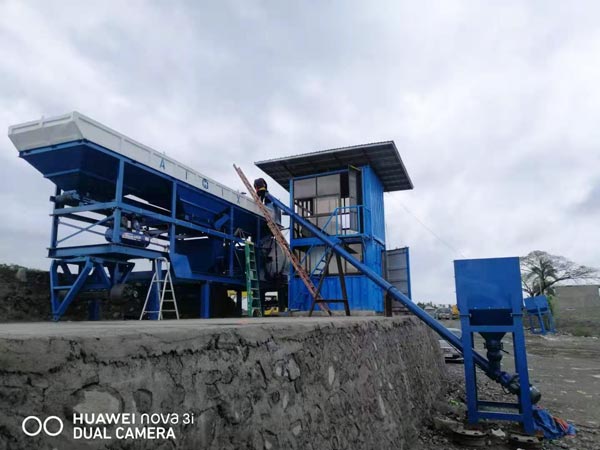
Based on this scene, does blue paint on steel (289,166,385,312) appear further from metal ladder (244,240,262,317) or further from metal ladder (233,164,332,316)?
metal ladder (244,240,262,317)

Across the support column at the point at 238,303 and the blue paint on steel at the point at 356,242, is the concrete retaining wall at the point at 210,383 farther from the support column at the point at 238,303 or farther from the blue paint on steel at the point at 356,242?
the support column at the point at 238,303

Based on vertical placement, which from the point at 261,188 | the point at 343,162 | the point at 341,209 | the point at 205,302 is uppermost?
the point at 343,162

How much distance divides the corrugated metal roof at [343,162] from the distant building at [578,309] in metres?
22.0

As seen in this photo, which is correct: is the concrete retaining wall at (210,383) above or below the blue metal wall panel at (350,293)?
below

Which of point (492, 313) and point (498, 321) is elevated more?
point (492, 313)

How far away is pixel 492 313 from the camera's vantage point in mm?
5727

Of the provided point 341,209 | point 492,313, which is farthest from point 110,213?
point 492,313

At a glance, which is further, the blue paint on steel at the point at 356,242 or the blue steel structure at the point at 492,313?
the blue paint on steel at the point at 356,242

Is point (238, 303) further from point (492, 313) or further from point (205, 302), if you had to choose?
point (492, 313)

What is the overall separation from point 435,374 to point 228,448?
734cm

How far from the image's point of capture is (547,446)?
525 cm

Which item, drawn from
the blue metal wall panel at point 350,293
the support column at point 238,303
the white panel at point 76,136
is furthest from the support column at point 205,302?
the white panel at point 76,136

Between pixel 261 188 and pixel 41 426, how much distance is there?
13.4 m

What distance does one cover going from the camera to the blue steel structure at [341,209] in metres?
13.1
